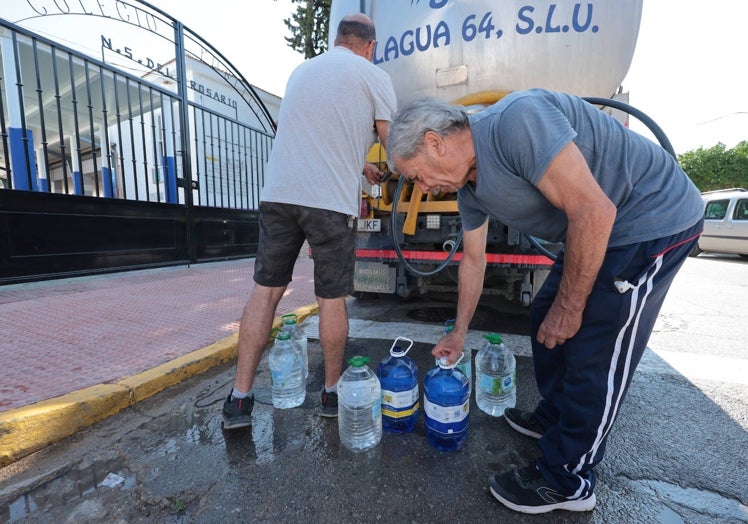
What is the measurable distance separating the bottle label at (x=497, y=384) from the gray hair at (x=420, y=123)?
50.8 inches

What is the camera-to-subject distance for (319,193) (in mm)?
1802

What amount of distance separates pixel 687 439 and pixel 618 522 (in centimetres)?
75

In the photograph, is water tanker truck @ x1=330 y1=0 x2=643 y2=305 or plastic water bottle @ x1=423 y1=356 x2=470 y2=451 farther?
water tanker truck @ x1=330 y1=0 x2=643 y2=305

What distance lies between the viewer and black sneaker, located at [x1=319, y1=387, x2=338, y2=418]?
194cm

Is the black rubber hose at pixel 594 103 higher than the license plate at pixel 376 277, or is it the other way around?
the black rubber hose at pixel 594 103

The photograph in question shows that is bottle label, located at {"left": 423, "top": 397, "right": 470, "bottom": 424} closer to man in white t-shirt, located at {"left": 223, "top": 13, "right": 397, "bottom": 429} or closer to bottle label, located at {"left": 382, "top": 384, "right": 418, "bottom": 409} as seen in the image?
bottle label, located at {"left": 382, "top": 384, "right": 418, "bottom": 409}

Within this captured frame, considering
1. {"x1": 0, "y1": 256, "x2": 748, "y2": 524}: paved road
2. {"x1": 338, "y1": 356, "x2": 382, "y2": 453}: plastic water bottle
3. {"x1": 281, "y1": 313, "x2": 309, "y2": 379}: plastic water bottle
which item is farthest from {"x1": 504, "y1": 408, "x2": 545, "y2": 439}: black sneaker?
{"x1": 281, "y1": 313, "x2": 309, "y2": 379}: plastic water bottle

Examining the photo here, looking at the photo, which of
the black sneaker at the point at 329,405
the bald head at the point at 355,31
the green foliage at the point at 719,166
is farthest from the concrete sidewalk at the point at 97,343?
the green foliage at the point at 719,166

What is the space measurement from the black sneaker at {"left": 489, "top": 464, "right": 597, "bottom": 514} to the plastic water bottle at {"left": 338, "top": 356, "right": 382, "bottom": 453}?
56 cm

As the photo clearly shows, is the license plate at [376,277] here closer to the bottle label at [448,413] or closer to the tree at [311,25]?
the bottle label at [448,413]

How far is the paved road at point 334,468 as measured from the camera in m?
1.35

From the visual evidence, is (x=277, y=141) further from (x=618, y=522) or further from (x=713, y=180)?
(x=713, y=180)

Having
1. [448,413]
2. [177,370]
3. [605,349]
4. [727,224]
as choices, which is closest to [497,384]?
[448,413]

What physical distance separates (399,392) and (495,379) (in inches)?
22.6
